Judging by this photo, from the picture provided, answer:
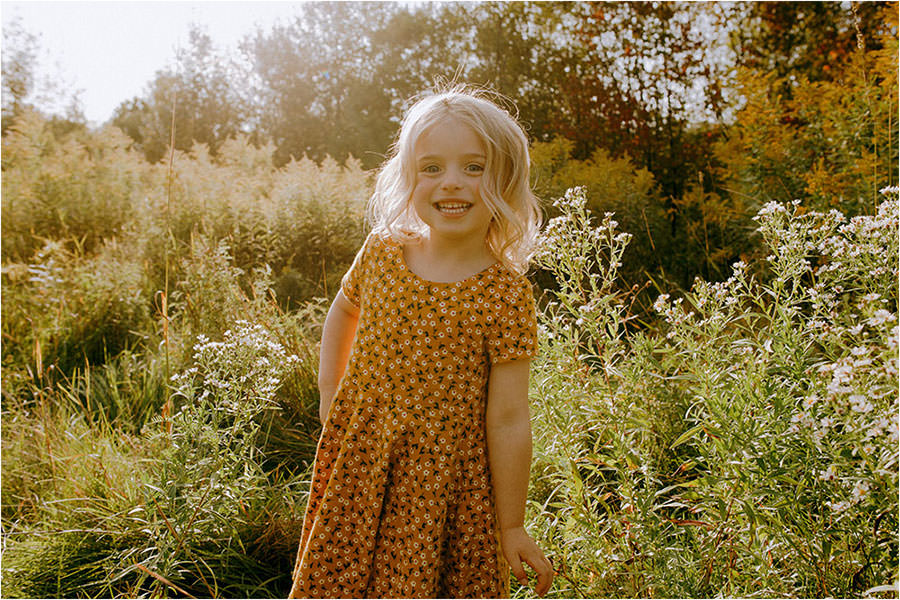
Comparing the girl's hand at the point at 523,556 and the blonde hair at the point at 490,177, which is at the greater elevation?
the blonde hair at the point at 490,177

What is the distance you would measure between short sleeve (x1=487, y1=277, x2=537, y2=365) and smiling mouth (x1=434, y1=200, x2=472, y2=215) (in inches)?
9.1

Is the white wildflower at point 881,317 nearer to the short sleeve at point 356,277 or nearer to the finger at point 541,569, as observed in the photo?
the finger at point 541,569

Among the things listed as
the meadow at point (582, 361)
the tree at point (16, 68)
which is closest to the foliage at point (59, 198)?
the meadow at point (582, 361)

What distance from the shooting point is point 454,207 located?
1.77 m

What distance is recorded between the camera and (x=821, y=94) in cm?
539

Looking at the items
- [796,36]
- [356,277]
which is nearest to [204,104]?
[796,36]

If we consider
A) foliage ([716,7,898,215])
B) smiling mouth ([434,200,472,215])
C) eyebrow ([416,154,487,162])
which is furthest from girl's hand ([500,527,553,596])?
foliage ([716,7,898,215])

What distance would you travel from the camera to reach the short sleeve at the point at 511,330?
172 centimetres

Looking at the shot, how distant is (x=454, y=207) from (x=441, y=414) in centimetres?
53

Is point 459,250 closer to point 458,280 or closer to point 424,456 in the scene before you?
point 458,280

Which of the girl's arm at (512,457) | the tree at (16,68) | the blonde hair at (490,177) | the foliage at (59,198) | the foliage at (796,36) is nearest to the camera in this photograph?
the girl's arm at (512,457)

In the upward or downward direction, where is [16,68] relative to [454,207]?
upward

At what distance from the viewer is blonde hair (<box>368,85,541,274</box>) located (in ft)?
5.86

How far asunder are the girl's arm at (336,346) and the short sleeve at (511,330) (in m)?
0.48
